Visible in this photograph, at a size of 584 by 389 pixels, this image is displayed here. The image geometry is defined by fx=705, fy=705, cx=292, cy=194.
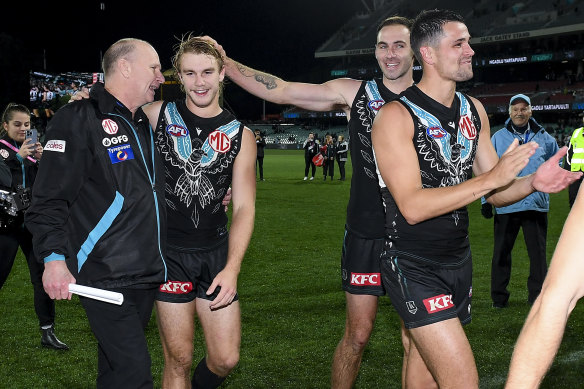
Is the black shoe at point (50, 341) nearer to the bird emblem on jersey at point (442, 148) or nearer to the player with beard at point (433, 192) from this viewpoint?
the player with beard at point (433, 192)

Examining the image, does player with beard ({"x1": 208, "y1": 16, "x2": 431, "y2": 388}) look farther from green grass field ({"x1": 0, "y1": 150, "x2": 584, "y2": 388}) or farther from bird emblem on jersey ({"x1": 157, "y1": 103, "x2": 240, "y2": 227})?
bird emblem on jersey ({"x1": 157, "y1": 103, "x2": 240, "y2": 227})

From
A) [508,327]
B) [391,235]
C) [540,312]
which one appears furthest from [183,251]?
[508,327]

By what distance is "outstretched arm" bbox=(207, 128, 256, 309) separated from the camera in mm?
4148

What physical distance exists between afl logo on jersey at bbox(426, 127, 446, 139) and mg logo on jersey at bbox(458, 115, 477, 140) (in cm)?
18

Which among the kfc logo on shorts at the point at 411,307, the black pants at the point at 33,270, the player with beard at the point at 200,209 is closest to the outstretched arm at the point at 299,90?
the player with beard at the point at 200,209

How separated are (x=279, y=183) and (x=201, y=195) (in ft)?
70.9

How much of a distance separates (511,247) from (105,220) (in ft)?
18.5

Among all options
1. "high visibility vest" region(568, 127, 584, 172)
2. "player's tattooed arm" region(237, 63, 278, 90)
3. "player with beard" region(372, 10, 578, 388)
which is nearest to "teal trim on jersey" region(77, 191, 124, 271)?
"player with beard" region(372, 10, 578, 388)

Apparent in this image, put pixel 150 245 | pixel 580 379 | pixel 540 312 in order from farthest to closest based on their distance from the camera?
1. pixel 580 379
2. pixel 150 245
3. pixel 540 312

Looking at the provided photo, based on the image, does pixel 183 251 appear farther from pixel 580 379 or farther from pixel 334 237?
pixel 334 237

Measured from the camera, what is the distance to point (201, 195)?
4379mm

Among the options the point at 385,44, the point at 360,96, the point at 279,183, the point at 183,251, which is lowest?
the point at 279,183

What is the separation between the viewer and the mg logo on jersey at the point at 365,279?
475 cm

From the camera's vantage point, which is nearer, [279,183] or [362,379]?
[362,379]
